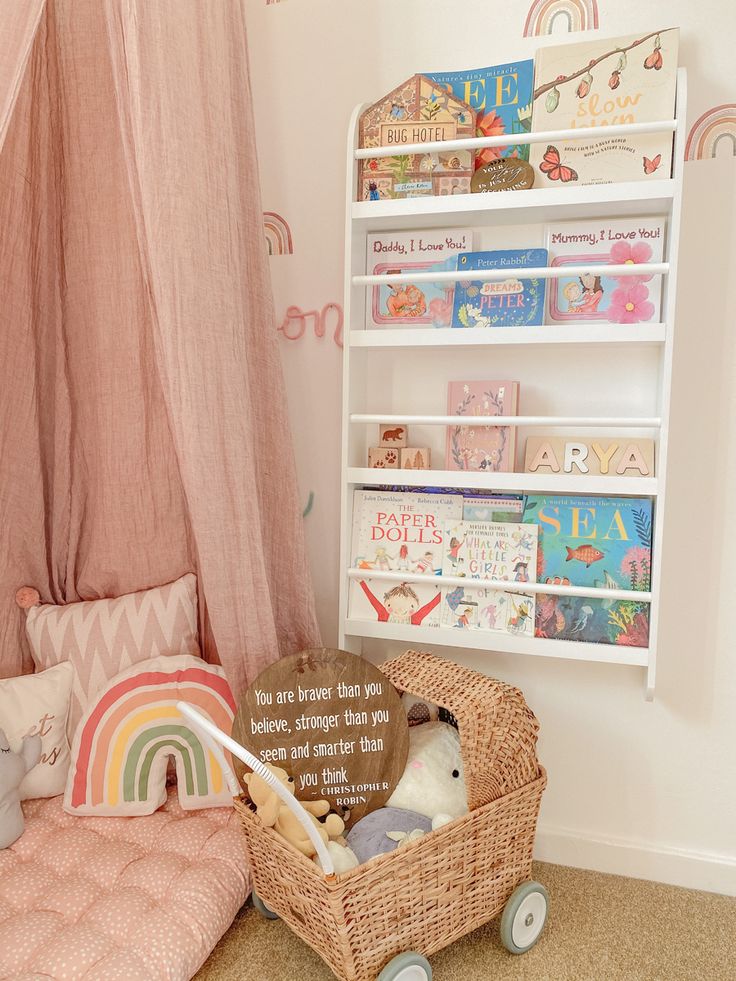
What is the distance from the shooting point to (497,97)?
1729 millimetres

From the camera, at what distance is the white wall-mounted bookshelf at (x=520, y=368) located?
5.31ft

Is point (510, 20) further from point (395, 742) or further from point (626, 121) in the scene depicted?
point (395, 742)

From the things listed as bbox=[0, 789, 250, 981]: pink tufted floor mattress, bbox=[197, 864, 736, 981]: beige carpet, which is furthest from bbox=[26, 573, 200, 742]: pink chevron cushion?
bbox=[197, 864, 736, 981]: beige carpet

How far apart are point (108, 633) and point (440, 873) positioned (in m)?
1.01

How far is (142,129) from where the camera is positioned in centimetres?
140

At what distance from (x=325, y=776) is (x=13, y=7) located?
4.84ft

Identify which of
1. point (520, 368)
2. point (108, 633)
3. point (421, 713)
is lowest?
point (421, 713)

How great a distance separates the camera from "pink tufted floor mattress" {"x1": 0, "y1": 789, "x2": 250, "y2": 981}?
1.33m

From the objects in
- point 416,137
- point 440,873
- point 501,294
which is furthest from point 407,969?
point 416,137

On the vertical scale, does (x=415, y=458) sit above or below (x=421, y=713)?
above

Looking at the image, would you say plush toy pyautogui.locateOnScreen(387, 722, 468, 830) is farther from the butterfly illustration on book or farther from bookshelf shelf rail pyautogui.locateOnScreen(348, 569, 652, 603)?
the butterfly illustration on book

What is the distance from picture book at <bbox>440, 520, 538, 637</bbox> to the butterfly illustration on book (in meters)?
0.79

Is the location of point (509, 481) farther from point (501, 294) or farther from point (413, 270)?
point (413, 270)

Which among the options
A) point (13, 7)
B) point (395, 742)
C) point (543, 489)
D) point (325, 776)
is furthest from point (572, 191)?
point (325, 776)
